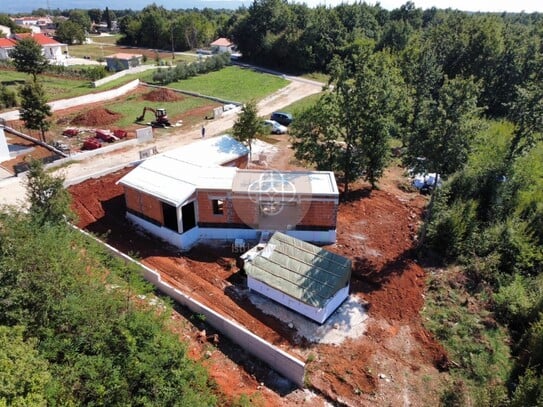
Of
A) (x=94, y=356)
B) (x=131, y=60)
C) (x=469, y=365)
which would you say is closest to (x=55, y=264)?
(x=94, y=356)

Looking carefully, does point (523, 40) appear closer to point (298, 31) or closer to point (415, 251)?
point (298, 31)

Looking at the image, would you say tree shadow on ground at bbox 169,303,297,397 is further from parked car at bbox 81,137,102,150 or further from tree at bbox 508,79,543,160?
parked car at bbox 81,137,102,150

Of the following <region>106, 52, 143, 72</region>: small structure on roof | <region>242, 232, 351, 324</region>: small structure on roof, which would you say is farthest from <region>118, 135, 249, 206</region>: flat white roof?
<region>106, 52, 143, 72</region>: small structure on roof

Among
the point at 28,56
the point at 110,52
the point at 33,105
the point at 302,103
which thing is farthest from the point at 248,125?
the point at 110,52

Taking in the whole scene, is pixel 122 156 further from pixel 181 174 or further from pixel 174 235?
pixel 174 235

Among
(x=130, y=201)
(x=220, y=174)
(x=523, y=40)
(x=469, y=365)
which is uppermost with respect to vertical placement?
(x=523, y=40)
